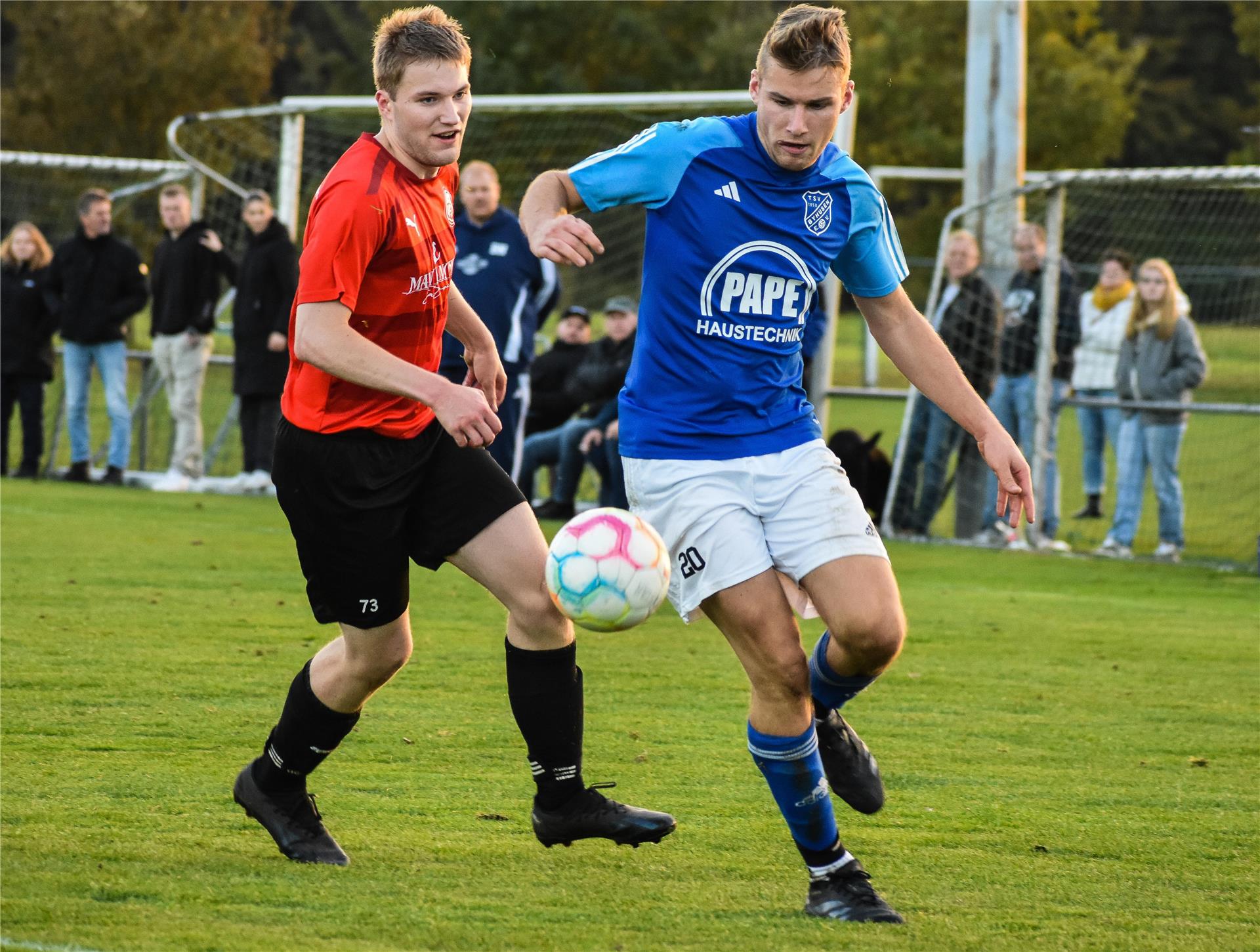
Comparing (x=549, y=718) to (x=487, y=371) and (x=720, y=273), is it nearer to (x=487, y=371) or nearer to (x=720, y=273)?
(x=487, y=371)

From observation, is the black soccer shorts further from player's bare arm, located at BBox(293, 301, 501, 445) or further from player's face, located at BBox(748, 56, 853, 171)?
player's face, located at BBox(748, 56, 853, 171)

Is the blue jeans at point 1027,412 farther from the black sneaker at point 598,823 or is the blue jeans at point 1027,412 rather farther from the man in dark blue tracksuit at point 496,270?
the black sneaker at point 598,823

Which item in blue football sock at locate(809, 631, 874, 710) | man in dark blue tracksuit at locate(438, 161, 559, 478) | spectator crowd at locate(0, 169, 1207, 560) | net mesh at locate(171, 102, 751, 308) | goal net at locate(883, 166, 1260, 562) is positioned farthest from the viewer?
net mesh at locate(171, 102, 751, 308)

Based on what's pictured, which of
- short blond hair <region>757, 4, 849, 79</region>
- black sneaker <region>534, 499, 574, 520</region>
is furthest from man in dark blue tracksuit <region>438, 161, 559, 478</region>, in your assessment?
short blond hair <region>757, 4, 849, 79</region>

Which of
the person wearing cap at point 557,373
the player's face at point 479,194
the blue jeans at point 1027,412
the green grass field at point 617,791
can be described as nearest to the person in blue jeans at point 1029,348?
the blue jeans at point 1027,412

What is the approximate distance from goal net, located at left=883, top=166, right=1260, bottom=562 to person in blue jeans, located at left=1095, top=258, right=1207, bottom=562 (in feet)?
1.07

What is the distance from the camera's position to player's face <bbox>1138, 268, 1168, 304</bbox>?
1216 cm

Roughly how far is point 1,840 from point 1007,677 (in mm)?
4575

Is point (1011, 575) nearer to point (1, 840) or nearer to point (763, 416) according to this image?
point (763, 416)

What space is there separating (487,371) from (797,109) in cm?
119

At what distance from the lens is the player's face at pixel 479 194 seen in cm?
993

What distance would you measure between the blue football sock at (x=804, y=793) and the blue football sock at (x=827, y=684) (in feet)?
1.38

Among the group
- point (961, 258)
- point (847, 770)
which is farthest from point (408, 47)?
point (961, 258)

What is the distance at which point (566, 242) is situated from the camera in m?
3.97
